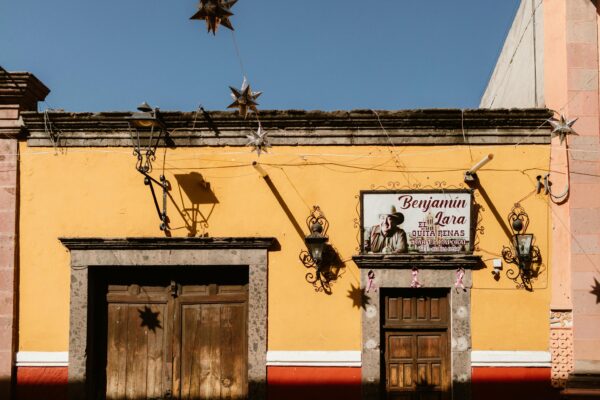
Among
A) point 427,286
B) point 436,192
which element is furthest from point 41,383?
point 436,192

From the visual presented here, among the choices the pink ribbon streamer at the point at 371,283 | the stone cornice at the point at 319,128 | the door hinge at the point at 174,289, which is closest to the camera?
the pink ribbon streamer at the point at 371,283

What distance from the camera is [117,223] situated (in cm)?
836

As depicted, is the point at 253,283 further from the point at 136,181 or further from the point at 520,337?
the point at 520,337

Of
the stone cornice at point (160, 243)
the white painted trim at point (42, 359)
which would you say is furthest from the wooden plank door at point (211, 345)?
the white painted trim at point (42, 359)

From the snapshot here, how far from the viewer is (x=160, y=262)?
826 cm

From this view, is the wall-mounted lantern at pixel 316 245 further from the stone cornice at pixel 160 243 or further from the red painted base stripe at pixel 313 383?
the red painted base stripe at pixel 313 383

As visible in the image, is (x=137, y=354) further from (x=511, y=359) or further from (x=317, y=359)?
(x=511, y=359)

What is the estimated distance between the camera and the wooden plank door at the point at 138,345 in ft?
27.5

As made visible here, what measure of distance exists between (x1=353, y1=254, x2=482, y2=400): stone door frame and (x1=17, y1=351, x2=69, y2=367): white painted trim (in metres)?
3.79

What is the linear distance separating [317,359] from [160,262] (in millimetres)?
2338

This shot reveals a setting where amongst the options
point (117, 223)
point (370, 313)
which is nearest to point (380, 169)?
point (370, 313)

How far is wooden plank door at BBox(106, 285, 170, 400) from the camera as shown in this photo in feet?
27.5

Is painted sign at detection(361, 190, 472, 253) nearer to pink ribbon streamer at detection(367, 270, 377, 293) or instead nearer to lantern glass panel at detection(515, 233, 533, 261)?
pink ribbon streamer at detection(367, 270, 377, 293)

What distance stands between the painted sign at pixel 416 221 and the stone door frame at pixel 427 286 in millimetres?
152
